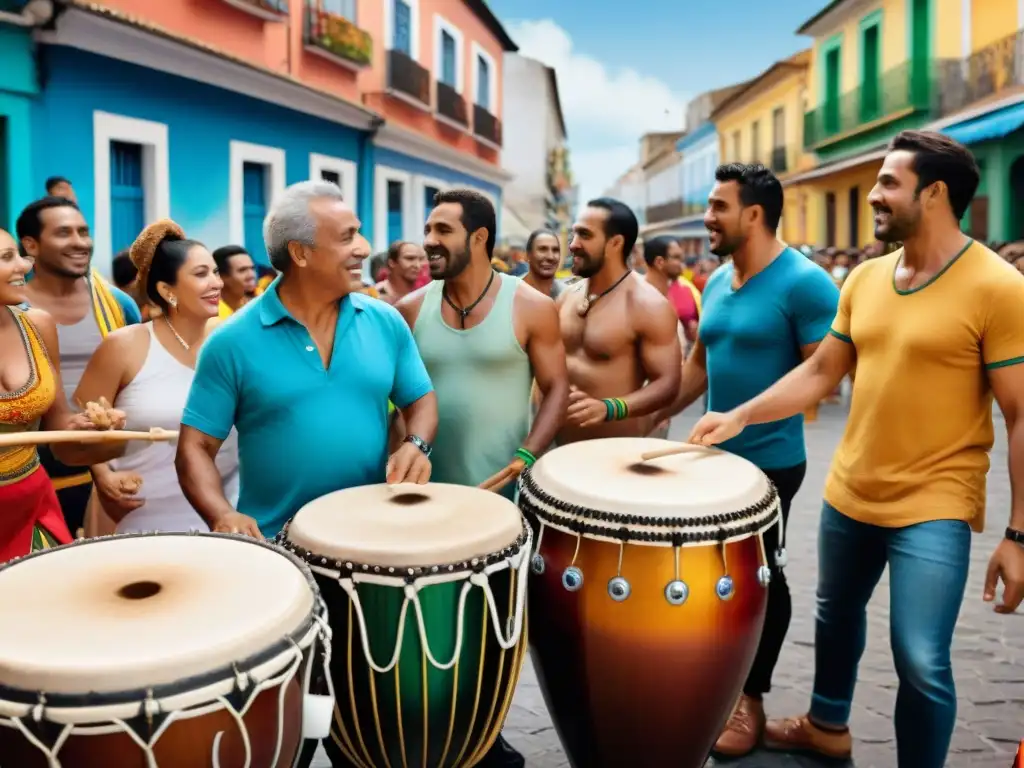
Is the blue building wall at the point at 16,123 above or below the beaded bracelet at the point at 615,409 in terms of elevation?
above

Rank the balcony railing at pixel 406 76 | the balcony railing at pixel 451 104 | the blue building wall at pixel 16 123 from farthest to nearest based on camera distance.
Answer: the balcony railing at pixel 451 104
the balcony railing at pixel 406 76
the blue building wall at pixel 16 123

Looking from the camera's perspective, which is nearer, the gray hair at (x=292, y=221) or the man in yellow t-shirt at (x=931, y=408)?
the man in yellow t-shirt at (x=931, y=408)

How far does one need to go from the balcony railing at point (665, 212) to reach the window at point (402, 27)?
32.8m

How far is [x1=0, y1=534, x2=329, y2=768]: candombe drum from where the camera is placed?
5.37 feet

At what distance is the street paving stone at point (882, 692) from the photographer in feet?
11.2

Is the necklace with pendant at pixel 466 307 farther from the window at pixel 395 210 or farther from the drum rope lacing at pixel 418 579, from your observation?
the window at pixel 395 210

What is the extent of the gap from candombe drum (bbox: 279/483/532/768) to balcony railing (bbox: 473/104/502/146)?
18950 mm

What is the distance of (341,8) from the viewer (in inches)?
525

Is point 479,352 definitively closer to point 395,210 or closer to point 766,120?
point 395,210

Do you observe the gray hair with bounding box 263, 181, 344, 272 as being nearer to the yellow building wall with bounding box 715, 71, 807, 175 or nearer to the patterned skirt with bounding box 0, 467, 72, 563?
the patterned skirt with bounding box 0, 467, 72, 563

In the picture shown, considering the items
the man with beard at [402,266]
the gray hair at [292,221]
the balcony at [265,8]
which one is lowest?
the gray hair at [292,221]

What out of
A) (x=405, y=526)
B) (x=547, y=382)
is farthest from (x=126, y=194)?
(x=405, y=526)

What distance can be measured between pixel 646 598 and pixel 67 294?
2999mm

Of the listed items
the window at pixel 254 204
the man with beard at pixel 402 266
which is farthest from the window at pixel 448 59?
the man with beard at pixel 402 266
